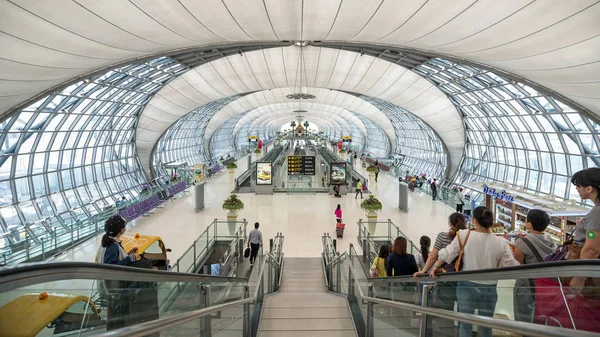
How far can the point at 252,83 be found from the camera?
33.0 meters

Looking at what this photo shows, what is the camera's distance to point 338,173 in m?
24.4

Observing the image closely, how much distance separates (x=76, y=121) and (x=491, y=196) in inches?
966

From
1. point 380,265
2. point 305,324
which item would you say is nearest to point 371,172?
point 380,265

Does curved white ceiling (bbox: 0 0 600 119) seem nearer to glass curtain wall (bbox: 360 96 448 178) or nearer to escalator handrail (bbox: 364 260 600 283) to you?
escalator handrail (bbox: 364 260 600 283)

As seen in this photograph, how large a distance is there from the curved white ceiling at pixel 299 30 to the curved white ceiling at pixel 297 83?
9.04m

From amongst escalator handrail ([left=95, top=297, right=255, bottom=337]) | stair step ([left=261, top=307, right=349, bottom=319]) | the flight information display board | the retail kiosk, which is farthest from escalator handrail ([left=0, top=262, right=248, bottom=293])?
the flight information display board

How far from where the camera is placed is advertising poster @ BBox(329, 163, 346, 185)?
24203 mm

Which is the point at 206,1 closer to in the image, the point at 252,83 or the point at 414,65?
the point at 414,65

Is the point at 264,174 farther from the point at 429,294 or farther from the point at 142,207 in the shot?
the point at 429,294

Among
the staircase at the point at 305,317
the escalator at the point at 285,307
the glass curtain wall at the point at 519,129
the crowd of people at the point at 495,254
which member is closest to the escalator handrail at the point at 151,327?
the escalator at the point at 285,307

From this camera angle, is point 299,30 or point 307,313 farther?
point 299,30

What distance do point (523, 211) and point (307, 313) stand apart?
1329 centimetres

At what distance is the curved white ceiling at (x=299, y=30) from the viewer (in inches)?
391

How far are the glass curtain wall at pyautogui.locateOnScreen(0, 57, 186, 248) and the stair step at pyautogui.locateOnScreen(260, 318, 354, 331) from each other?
1168cm
